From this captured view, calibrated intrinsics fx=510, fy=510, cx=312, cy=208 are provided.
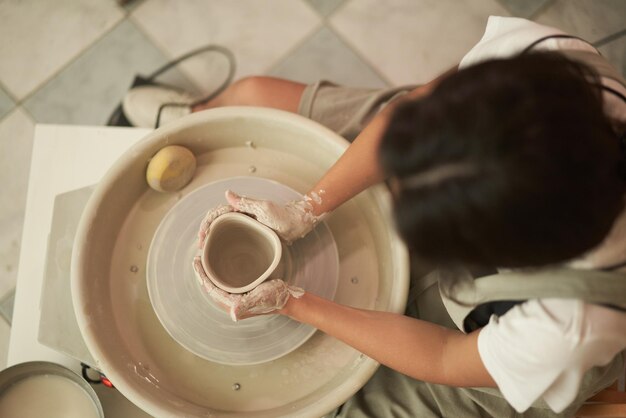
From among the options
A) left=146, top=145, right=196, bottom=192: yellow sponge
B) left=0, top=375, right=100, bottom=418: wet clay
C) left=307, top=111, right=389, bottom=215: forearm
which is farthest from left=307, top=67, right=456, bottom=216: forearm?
left=0, top=375, right=100, bottom=418: wet clay

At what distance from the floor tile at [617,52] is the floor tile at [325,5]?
0.92m

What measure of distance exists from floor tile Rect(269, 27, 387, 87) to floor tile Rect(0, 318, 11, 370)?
1175mm

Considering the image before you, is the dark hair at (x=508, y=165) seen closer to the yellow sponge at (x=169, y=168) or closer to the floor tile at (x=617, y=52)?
the yellow sponge at (x=169, y=168)

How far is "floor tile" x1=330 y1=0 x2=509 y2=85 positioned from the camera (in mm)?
1764

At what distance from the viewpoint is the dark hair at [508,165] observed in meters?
0.58

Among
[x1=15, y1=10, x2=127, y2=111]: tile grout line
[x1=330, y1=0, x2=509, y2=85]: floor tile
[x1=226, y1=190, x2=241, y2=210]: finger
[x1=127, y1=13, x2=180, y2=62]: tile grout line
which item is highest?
[x1=15, y1=10, x2=127, y2=111]: tile grout line

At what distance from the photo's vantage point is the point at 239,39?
70.1 inches

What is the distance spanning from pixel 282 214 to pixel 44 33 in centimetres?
139

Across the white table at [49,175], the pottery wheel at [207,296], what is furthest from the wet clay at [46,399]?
the pottery wheel at [207,296]

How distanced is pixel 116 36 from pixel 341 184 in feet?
4.09

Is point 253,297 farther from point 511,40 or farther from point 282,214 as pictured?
point 511,40

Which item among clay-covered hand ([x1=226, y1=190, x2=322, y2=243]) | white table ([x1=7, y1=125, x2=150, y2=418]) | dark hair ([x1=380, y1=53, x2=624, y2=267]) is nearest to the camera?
dark hair ([x1=380, y1=53, x2=624, y2=267])

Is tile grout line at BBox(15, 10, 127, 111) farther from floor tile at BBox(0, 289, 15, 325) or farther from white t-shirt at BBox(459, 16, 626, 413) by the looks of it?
white t-shirt at BBox(459, 16, 626, 413)

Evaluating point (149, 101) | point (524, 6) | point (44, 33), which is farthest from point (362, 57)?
point (44, 33)
